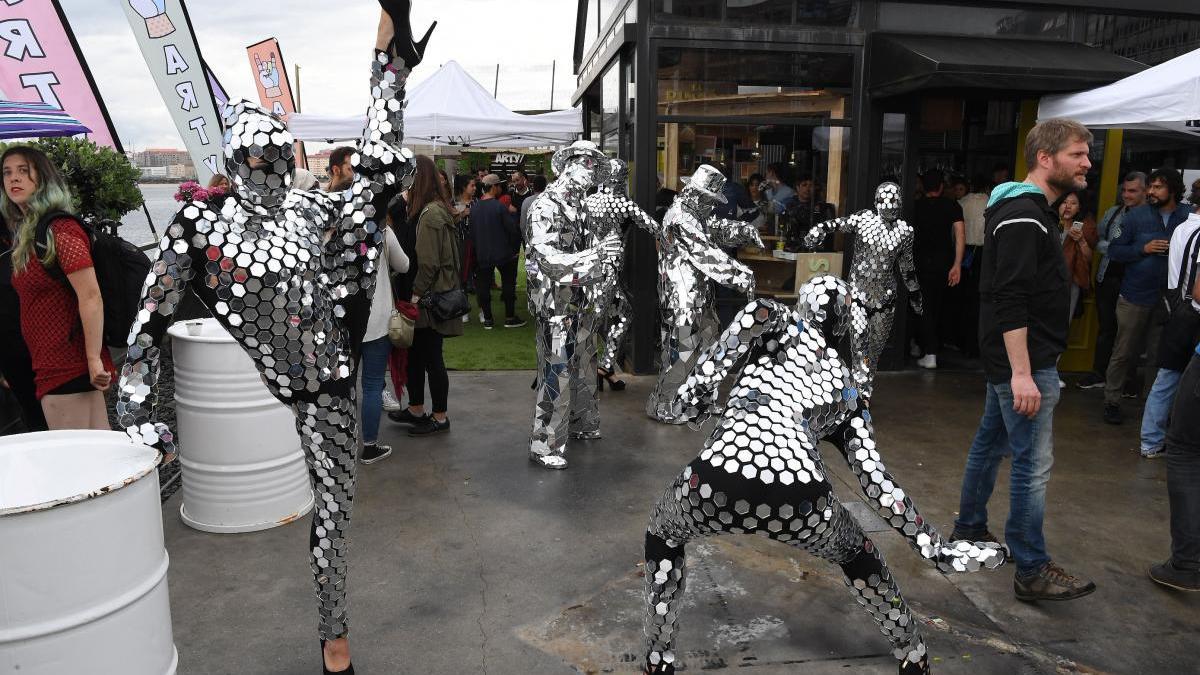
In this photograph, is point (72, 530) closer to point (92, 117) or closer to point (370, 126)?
point (370, 126)

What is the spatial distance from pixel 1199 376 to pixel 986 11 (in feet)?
16.9

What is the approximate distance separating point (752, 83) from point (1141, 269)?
134 inches

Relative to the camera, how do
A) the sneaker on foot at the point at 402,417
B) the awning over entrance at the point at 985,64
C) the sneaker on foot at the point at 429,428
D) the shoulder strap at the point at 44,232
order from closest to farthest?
1. the shoulder strap at the point at 44,232
2. the sneaker on foot at the point at 429,428
3. the sneaker on foot at the point at 402,417
4. the awning over entrance at the point at 985,64

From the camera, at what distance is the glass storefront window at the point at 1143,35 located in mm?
7758

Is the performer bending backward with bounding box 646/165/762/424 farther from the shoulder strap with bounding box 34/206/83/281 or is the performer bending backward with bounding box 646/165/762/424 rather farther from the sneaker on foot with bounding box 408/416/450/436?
the shoulder strap with bounding box 34/206/83/281

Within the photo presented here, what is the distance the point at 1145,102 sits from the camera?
5141 millimetres

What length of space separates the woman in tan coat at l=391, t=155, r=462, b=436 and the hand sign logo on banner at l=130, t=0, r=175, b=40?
382cm

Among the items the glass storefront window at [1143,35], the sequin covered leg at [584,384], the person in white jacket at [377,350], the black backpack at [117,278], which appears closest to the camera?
the black backpack at [117,278]

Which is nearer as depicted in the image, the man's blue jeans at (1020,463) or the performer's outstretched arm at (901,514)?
the performer's outstretched arm at (901,514)

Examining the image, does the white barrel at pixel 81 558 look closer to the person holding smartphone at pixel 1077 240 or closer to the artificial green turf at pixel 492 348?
the artificial green turf at pixel 492 348

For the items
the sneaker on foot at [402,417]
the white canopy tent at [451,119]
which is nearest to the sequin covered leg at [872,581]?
the sneaker on foot at [402,417]

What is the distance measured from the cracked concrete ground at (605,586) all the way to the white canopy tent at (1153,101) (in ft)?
7.05

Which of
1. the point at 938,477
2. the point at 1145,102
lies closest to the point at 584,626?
the point at 938,477

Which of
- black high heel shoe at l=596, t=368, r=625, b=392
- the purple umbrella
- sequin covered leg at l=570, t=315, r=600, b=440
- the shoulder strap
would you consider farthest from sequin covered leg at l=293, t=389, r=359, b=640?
black high heel shoe at l=596, t=368, r=625, b=392
